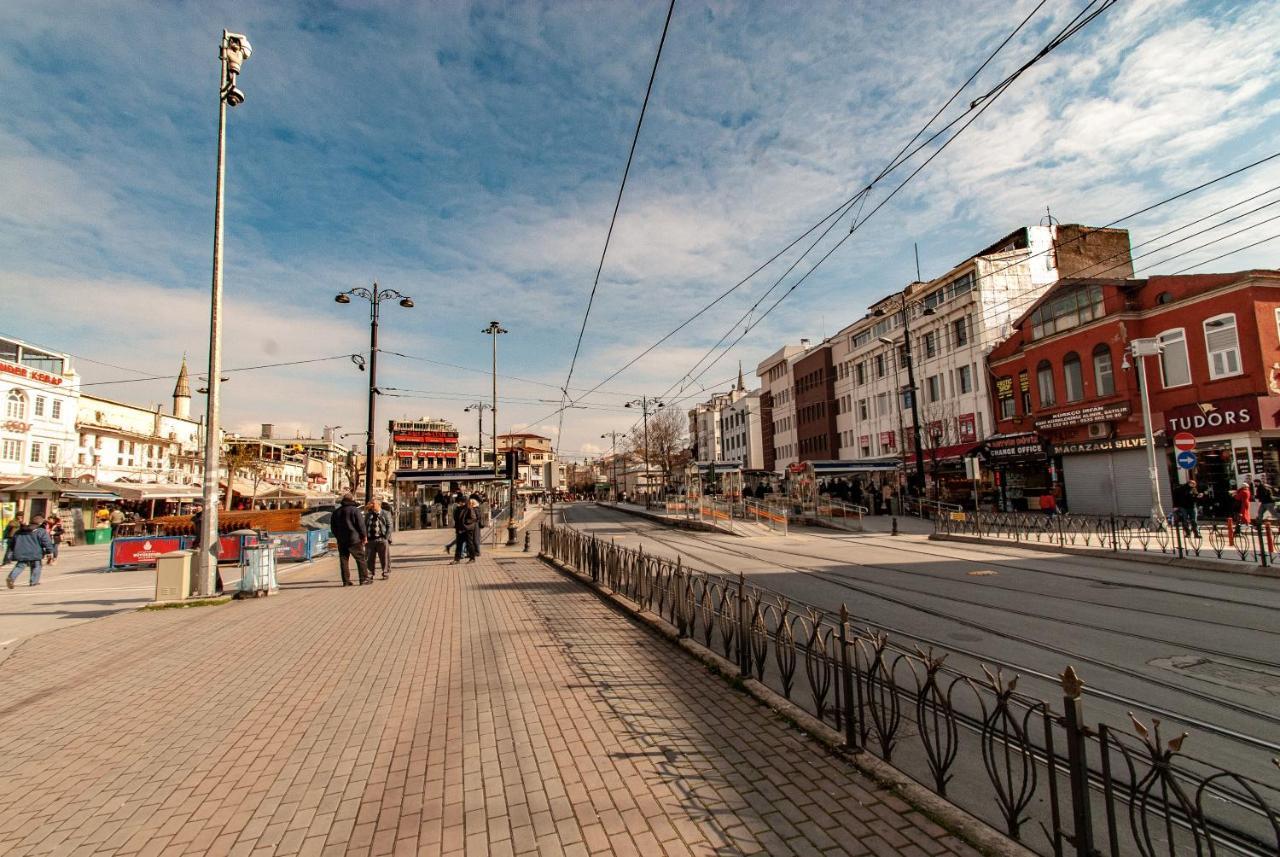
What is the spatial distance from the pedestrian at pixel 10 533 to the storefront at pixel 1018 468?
35.1 metres

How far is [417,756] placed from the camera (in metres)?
4.24

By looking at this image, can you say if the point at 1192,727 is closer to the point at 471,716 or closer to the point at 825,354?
the point at 471,716

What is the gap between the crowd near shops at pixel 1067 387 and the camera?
2022cm

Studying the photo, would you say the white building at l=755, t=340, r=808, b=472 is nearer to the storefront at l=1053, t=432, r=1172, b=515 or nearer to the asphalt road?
the storefront at l=1053, t=432, r=1172, b=515

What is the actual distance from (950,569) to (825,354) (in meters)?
43.3

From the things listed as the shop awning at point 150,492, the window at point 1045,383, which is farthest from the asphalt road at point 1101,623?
the shop awning at point 150,492

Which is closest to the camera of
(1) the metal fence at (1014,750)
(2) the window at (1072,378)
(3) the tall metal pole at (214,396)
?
(1) the metal fence at (1014,750)

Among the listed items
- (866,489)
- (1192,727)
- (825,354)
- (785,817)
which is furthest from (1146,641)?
(825,354)

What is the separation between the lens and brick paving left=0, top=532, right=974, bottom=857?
3.22 m

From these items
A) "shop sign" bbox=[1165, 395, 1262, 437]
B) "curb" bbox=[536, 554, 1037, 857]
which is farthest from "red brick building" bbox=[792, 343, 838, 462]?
"curb" bbox=[536, 554, 1037, 857]

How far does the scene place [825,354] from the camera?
54375 mm

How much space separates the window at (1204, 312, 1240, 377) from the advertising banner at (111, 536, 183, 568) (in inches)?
1305

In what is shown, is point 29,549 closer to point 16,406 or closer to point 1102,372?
point 16,406

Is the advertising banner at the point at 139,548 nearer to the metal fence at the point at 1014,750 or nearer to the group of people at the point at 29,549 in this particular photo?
the group of people at the point at 29,549
